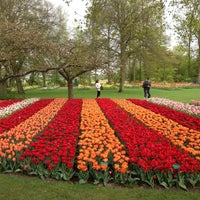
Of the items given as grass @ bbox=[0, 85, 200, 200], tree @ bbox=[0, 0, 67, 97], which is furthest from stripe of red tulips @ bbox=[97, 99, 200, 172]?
tree @ bbox=[0, 0, 67, 97]

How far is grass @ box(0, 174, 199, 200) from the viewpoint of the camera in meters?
3.95

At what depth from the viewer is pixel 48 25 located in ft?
83.6

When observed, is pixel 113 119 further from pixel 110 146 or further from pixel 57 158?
pixel 57 158

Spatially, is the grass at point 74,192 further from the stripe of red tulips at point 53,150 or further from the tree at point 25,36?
the tree at point 25,36

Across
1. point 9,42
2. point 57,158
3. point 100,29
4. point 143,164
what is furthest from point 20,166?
point 100,29

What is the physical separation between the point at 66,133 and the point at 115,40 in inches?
827

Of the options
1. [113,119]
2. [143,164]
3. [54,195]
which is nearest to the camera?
[54,195]

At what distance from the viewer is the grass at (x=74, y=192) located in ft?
12.9

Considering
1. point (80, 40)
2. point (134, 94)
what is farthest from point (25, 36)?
point (134, 94)

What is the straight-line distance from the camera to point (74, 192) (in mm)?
4078

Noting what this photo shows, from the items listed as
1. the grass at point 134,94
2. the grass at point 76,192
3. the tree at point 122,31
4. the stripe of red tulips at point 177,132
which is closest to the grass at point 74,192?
the grass at point 76,192

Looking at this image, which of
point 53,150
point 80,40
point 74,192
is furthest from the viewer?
point 80,40

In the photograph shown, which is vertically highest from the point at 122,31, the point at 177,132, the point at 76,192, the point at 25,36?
the point at 122,31

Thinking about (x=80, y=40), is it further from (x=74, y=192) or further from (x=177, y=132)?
(x=74, y=192)
